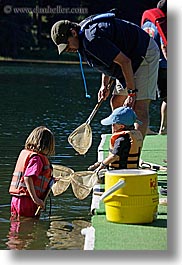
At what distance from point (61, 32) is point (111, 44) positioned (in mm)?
295

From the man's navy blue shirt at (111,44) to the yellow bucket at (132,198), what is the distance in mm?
824

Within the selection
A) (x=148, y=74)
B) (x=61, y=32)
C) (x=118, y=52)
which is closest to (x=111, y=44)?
(x=118, y=52)

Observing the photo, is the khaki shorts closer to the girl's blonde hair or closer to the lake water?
the girl's blonde hair

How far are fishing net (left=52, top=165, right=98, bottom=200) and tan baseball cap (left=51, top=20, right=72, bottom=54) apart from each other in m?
0.87

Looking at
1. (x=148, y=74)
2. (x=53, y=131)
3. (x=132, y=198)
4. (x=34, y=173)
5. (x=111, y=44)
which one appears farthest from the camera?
(x=53, y=131)

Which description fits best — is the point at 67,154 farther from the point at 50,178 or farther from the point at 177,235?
the point at 177,235

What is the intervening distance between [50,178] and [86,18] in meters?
0.99

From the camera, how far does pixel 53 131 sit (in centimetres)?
969

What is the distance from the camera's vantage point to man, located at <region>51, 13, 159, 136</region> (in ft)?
15.6

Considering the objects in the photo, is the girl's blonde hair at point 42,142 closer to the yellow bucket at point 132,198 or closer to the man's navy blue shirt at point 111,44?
the man's navy blue shirt at point 111,44

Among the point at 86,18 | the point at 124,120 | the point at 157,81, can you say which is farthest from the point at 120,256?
the point at 157,81

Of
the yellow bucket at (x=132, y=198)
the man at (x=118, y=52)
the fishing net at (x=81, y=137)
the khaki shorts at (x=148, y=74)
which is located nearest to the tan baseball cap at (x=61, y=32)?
the man at (x=118, y=52)

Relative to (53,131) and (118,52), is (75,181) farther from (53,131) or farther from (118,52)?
(53,131)

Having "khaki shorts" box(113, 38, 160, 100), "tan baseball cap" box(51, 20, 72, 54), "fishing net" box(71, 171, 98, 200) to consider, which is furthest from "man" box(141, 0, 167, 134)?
"fishing net" box(71, 171, 98, 200)
